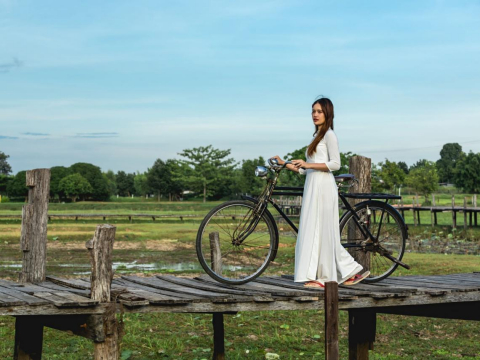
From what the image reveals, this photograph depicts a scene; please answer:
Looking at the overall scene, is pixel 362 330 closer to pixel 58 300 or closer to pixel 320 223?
pixel 320 223

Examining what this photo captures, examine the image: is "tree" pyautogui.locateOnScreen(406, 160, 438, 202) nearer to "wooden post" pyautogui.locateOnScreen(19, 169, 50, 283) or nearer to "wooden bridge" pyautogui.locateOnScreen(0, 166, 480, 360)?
"wooden bridge" pyautogui.locateOnScreen(0, 166, 480, 360)

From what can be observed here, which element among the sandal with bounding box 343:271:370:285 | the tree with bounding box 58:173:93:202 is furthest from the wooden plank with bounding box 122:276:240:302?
the tree with bounding box 58:173:93:202

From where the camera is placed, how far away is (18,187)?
10681 centimetres

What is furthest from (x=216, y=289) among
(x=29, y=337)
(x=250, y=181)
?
(x=250, y=181)

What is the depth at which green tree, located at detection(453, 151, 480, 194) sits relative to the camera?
310ft

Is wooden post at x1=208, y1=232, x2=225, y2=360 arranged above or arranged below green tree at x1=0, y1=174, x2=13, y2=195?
below

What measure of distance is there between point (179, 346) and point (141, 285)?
3.12 m

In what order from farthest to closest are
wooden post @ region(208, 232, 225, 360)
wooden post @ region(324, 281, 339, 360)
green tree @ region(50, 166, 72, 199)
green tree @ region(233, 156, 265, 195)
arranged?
green tree @ region(50, 166, 72, 199), green tree @ region(233, 156, 265, 195), wooden post @ region(208, 232, 225, 360), wooden post @ region(324, 281, 339, 360)

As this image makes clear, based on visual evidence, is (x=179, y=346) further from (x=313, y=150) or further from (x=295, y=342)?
(x=313, y=150)

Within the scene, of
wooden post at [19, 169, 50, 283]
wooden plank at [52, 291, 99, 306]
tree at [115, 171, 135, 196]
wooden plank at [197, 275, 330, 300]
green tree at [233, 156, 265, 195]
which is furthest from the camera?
tree at [115, 171, 135, 196]

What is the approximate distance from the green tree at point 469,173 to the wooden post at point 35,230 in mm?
92450

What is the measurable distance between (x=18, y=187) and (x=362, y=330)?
104 m

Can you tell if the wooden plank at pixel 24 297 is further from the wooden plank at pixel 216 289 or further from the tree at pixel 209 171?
the tree at pixel 209 171

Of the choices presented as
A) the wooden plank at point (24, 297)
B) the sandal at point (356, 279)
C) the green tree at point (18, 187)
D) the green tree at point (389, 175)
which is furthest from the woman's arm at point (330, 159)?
the green tree at point (18, 187)
